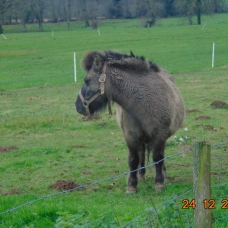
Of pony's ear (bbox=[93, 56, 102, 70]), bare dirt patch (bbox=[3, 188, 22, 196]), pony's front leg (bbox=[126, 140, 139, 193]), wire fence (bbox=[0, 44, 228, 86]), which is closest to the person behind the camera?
pony's ear (bbox=[93, 56, 102, 70])

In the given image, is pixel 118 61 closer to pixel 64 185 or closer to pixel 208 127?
pixel 64 185

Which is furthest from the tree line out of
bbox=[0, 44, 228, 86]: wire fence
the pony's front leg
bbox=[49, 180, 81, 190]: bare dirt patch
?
the pony's front leg

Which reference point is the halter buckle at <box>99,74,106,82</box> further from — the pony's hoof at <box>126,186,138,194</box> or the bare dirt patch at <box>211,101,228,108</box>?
the bare dirt patch at <box>211,101,228,108</box>

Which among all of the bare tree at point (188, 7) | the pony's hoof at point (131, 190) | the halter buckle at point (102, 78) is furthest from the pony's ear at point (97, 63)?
the bare tree at point (188, 7)

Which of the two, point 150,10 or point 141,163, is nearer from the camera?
point 141,163

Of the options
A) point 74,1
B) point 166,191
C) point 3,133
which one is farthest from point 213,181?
point 74,1

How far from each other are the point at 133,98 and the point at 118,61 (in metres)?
0.60

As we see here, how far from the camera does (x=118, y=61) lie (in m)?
7.12

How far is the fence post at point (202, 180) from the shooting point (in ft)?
12.6

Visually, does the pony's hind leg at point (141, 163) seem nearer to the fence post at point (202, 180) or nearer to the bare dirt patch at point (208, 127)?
the fence post at point (202, 180)

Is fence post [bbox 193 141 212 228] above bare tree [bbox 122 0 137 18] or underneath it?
underneath

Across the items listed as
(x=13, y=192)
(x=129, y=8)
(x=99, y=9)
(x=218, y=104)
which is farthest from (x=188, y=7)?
(x=13, y=192)

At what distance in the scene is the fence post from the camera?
12.6ft

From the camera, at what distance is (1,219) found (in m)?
5.85
